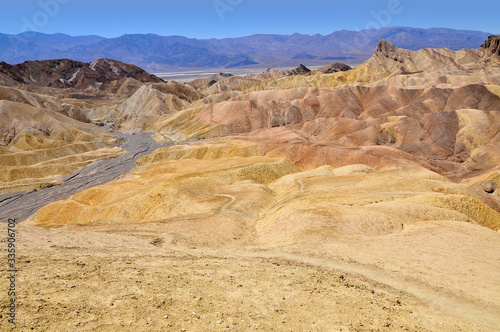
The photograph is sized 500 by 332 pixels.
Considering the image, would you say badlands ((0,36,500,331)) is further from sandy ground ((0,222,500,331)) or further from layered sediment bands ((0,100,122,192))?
layered sediment bands ((0,100,122,192))

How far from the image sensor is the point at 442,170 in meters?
61.4

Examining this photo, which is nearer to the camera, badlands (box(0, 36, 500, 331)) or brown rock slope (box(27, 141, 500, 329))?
badlands (box(0, 36, 500, 331))

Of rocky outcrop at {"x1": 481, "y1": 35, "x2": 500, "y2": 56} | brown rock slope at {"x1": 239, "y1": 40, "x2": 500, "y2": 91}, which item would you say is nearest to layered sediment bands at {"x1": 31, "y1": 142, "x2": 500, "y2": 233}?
brown rock slope at {"x1": 239, "y1": 40, "x2": 500, "y2": 91}

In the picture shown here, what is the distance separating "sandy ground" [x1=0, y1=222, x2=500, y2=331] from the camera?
11180 mm

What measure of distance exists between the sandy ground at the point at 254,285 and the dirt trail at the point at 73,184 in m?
34.8

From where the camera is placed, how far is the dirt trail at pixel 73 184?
5103 centimetres

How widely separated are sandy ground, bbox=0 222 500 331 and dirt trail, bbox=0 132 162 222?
34.8m

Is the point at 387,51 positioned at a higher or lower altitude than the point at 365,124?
higher

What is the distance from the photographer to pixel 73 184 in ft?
205

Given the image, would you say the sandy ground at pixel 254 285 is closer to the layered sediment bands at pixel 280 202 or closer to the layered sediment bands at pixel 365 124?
the layered sediment bands at pixel 280 202

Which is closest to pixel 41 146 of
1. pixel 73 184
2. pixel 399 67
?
pixel 73 184

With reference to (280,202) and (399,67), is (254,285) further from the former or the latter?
(399,67)

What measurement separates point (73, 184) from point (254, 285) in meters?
57.6

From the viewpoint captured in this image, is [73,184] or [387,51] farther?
[387,51]
